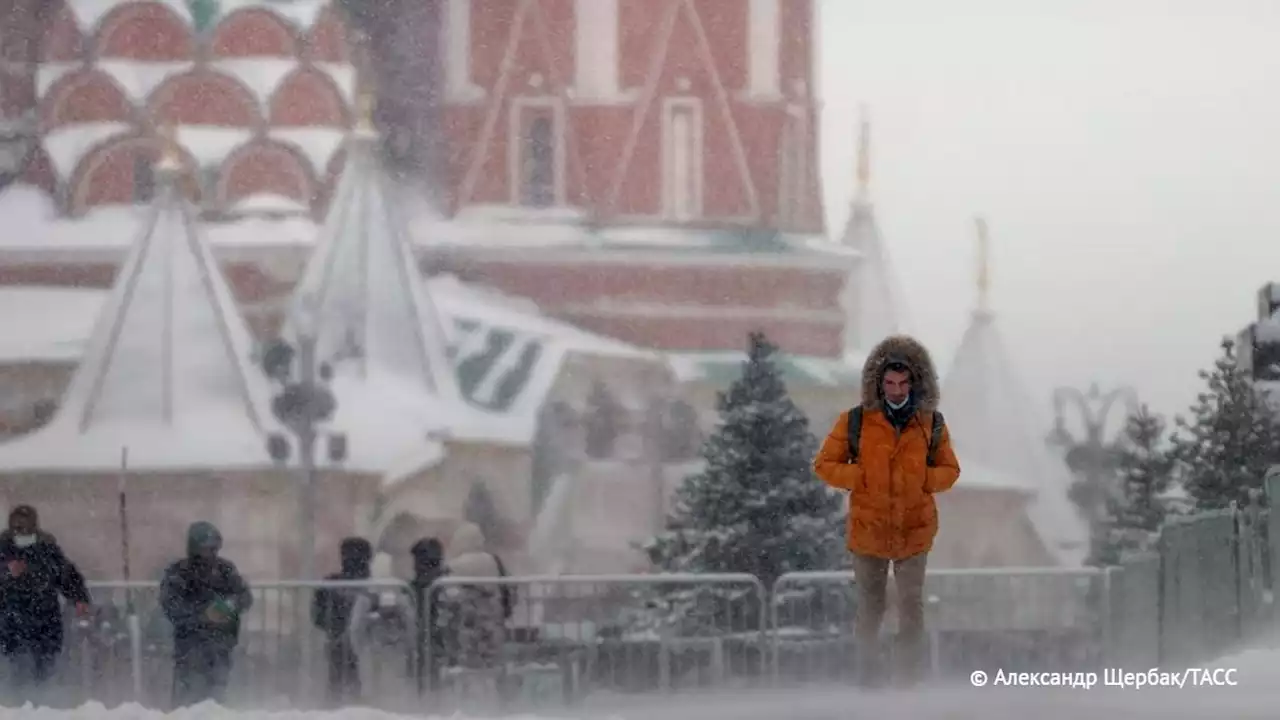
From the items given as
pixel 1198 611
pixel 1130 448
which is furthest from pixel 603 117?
pixel 1198 611

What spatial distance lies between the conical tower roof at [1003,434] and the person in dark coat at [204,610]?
4764 millimetres

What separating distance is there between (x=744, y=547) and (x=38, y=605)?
4.36 meters

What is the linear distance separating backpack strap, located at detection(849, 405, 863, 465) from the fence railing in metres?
3.15

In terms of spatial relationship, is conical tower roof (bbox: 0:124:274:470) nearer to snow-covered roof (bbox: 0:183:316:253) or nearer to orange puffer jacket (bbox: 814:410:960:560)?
snow-covered roof (bbox: 0:183:316:253)

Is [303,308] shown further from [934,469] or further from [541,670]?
[934,469]

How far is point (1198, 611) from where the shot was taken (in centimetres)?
938

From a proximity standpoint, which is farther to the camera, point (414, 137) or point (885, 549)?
point (414, 137)

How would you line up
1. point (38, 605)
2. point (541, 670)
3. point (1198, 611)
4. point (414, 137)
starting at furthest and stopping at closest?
1. point (414, 137)
2. point (541, 670)
3. point (1198, 611)
4. point (38, 605)

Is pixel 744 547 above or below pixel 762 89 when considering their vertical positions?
below

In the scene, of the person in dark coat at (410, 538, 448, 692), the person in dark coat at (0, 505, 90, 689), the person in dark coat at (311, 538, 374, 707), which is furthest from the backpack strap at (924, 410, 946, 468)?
the person in dark coat at (311, 538, 374, 707)

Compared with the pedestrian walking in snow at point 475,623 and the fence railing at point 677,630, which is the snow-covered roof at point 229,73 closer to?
the fence railing at point 677,630

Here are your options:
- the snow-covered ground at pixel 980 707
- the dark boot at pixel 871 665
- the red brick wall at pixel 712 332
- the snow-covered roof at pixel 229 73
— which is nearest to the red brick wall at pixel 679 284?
the red brick wall at pixel 712 332

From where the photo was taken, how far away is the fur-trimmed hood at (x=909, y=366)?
21.4 feet

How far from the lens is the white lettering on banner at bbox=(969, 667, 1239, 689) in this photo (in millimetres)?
7527
